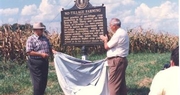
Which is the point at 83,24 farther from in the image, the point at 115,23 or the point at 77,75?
the point at 115,23

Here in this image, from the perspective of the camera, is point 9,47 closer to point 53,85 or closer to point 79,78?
point 53,85

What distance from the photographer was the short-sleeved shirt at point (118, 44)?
6617 millimetres

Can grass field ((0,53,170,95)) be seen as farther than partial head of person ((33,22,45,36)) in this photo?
Yes

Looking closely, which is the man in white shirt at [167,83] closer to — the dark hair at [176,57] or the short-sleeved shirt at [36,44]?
the dark hair at [176,57]

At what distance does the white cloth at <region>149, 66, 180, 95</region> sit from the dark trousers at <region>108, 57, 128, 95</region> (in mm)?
3606

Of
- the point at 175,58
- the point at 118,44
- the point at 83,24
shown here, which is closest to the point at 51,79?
the point at 83,24

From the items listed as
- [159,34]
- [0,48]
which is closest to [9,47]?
[0,48]

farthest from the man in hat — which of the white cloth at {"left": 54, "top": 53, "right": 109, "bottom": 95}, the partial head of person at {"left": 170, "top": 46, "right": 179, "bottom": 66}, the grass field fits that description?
the partial head of person at {"left": 170, "top": 46, "right": 179, "bottom": 66}

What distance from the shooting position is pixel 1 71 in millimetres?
12234

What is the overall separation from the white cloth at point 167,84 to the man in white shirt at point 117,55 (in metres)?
3.51

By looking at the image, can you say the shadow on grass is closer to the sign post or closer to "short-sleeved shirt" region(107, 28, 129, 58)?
the sign post

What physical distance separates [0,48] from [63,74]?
22.0 ft

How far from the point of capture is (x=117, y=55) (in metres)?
6.73

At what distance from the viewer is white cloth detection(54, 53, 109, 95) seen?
7.66m
